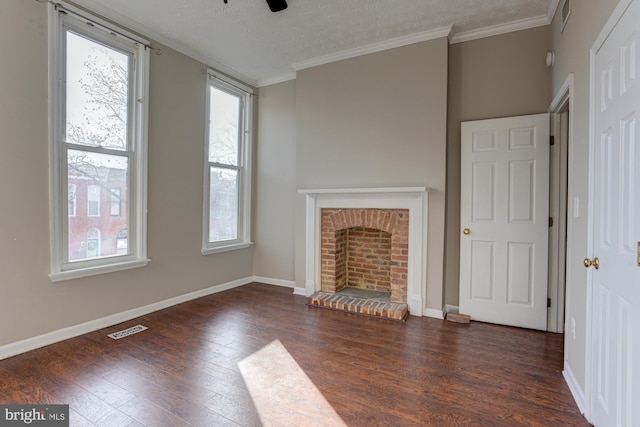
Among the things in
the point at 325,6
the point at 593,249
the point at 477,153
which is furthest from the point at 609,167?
the point at 325,6

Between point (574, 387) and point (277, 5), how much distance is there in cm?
372

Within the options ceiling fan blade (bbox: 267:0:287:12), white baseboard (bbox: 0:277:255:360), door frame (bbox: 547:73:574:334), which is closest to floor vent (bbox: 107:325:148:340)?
white baseboard (bbox: 0:277:255:360)

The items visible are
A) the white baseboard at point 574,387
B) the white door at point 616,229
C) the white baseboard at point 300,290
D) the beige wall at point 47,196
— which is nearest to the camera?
the white door at point 616,229

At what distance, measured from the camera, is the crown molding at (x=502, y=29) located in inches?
124

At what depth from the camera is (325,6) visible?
302 centimetres

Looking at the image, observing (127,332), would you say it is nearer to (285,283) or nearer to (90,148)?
(90,148)

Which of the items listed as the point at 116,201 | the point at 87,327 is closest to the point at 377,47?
the point at 116,201

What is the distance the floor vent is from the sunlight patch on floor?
1.27 m

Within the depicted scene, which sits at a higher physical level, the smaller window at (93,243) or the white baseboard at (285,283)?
the smaller window at (93,243)

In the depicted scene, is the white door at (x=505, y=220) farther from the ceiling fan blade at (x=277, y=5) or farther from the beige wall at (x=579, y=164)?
the ceiling fan blade at (x=277, y=5)

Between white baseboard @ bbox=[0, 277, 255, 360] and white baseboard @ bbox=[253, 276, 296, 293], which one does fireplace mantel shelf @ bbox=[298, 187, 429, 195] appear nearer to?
white baseboard @ bbox=[253, 276, 296, 293]

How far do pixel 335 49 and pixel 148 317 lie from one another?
12.3ft

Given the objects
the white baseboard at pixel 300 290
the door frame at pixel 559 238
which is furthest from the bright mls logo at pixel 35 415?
the door frame at pixel 559 238

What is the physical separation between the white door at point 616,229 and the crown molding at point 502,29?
1810mm
